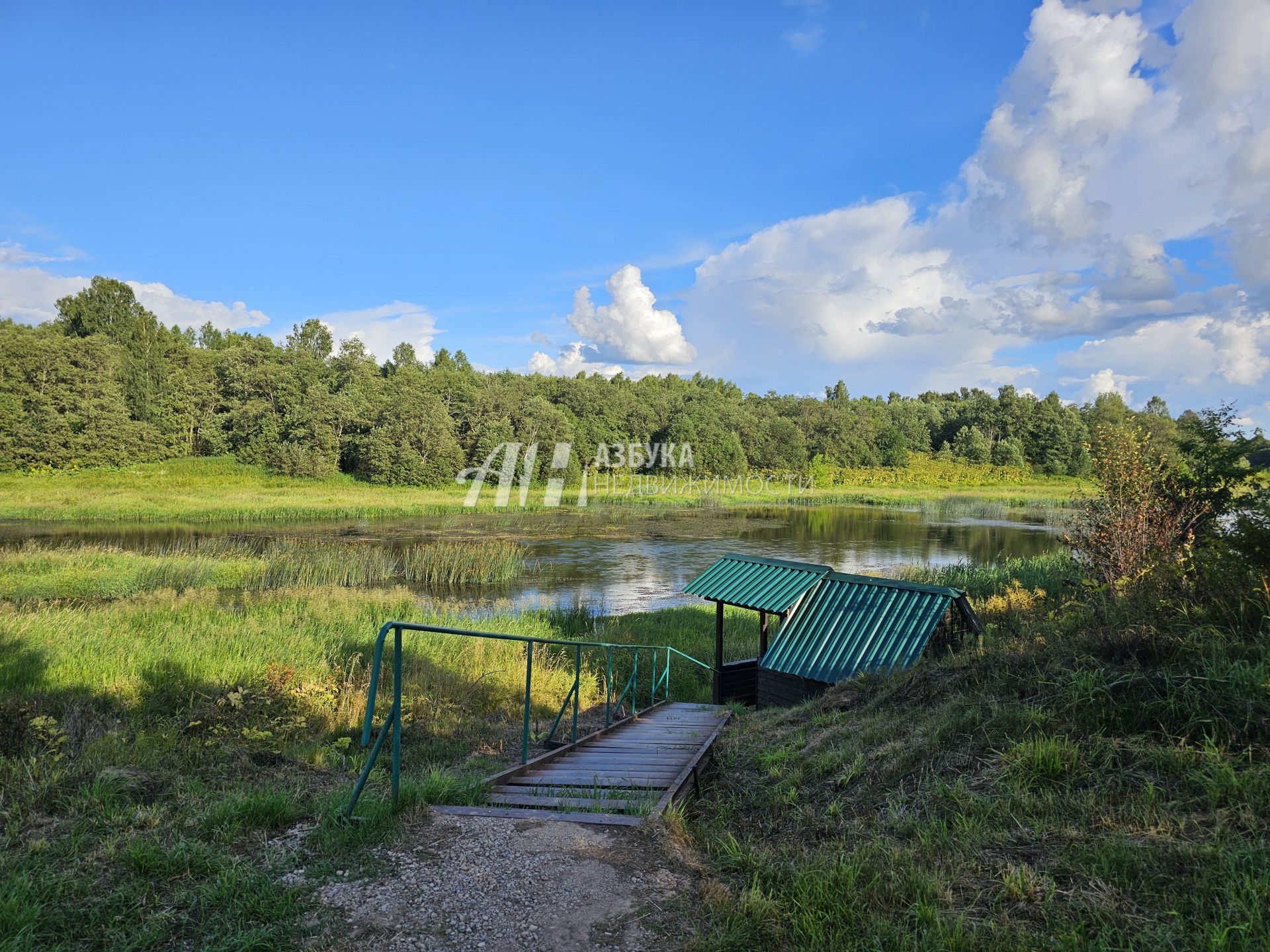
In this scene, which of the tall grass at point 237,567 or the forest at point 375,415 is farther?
the forest at point 375,415

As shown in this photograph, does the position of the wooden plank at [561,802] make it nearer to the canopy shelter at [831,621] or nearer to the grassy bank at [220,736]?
the grassy bank at [220,736]

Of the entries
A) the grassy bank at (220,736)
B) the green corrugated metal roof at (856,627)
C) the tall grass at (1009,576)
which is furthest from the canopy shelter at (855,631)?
the tall grass at (1009,576)

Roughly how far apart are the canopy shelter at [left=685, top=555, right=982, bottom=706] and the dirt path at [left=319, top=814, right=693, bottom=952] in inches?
226

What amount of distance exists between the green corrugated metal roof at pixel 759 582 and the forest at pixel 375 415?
26094 millimetres

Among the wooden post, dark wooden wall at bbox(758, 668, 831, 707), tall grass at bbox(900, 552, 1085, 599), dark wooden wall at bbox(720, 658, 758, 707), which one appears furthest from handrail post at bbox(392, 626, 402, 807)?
tall grass at bbox(900, 552, 1085, 599)

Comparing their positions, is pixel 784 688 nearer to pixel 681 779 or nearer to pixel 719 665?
pixel 719 665

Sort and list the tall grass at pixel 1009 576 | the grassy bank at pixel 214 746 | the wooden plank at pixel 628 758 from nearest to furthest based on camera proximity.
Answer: the grassy bank at pixel 214 746, the wooden plank at pixel 628 758, the tall grass at pixel 1009 576

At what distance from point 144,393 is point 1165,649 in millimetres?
72273

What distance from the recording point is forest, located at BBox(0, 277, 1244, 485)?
173 feet

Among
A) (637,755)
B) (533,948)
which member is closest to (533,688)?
(637,755)

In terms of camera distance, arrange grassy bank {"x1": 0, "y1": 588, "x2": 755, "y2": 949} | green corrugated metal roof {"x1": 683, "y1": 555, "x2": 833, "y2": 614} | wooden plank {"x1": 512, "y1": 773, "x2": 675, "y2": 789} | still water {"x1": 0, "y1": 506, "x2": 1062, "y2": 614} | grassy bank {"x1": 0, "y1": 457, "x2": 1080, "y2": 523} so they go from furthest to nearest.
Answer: grassy bank {"x1": 0, "y1": 457, "x2": 1080, "y2": 523} < still water {"x1": 0, "y1": 506, "x2": 1062, "y2": 614} < green corrugated metal roof {"x1": 683, "y1": 555, "x2": 833, "y2": 614} < wooden plank {"x1": 512, "y1": 773, "x2": 675, "y2": 789} < grassy bank {"x1": 0, "y1": 588, "x2": 755, "y2": 949}

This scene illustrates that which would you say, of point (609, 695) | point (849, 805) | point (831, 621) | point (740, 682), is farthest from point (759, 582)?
point (849, 805)

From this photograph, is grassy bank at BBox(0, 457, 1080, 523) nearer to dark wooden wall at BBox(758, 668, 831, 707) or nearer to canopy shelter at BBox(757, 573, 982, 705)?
dark wooden wall at BBox(758, 668, 831, 707)

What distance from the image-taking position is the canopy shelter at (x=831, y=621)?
9.55 m
